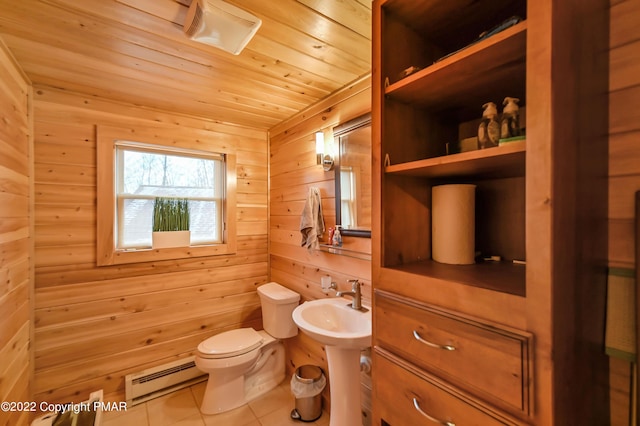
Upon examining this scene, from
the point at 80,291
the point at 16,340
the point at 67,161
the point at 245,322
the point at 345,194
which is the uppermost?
the point at 67,161

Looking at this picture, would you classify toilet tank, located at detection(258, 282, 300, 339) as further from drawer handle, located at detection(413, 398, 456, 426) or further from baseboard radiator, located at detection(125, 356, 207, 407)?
drawer handle, located at detection(413, 398, 456, 426)

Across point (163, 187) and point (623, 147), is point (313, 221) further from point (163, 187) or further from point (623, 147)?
point (623, 147)

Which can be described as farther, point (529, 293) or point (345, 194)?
point (345, 194)

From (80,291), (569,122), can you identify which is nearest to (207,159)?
(80,291)

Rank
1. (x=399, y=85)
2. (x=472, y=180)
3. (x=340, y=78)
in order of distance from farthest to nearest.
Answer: (x=340, y=78) < (x=472, y=180) < (x=399, y=85)

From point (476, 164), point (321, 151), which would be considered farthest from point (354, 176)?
point (476, 164)

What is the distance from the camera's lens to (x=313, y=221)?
203 cm

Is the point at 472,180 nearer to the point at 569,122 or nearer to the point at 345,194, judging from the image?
the point at 569,122

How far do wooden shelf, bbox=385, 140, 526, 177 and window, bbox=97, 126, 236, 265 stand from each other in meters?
2.06

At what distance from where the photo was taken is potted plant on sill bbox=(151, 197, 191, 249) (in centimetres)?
225

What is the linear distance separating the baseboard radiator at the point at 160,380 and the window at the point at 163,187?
101cm

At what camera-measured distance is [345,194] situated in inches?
73.2

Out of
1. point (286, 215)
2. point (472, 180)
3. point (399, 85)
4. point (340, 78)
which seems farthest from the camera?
point (286, 215)

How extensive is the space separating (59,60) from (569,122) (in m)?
2.40
